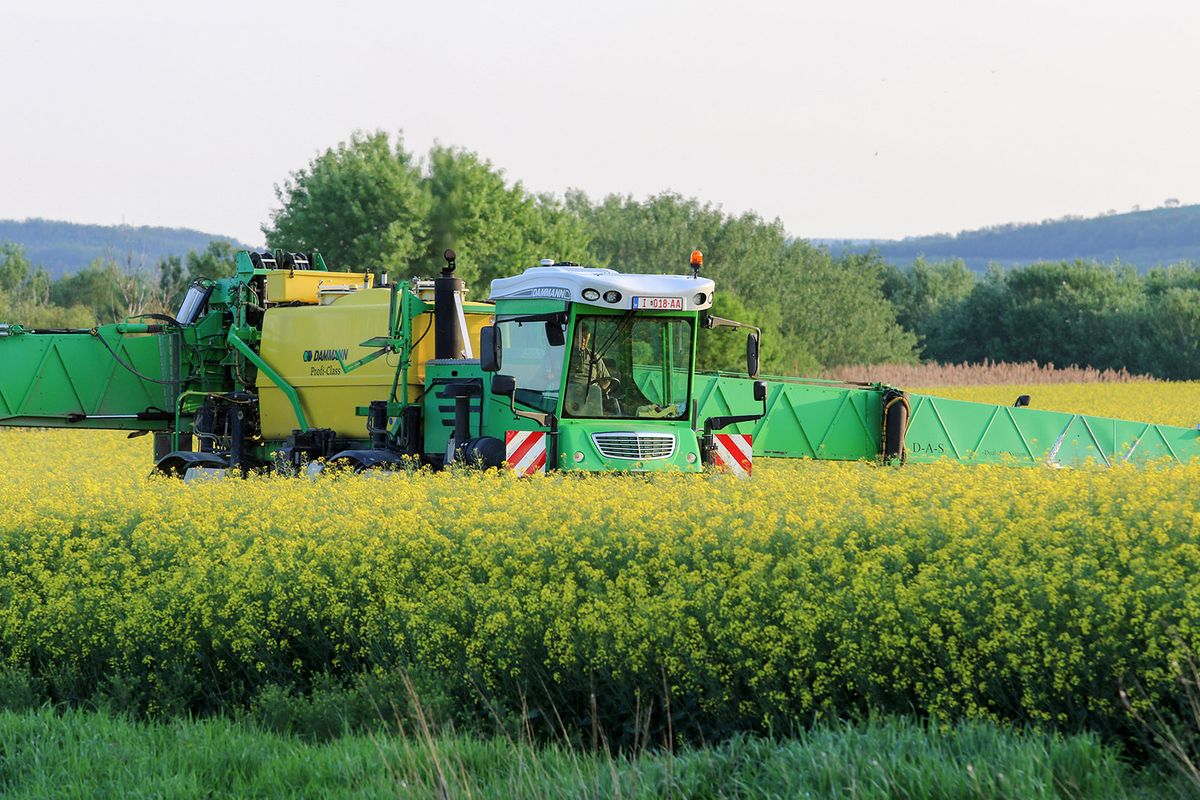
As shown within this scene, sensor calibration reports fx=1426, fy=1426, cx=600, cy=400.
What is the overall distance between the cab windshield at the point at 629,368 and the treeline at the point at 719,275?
33382 millimetres

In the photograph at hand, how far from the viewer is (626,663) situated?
7242 millimetres

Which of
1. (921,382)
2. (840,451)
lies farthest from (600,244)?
(840,451)

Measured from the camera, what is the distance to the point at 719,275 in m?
79.4

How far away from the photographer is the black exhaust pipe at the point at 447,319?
1510cm

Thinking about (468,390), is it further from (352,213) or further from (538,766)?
(352,213)

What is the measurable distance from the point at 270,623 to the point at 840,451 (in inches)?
391

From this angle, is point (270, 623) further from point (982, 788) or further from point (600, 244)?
point (600, 244)

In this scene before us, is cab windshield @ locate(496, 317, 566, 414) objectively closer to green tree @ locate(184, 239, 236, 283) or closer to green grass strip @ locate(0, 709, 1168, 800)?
green grass strip @ locate(0, 709, 1168, 800)

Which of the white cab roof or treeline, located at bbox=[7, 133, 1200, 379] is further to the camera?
treeline, located at bbox=[7, 133, 1200, 379]

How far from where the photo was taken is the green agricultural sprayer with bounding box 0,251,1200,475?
1333 cm

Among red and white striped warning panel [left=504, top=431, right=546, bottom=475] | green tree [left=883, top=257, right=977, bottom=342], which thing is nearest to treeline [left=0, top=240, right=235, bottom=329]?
red and white striped warning panel [left=504, top=431, right=546, bottom=475]

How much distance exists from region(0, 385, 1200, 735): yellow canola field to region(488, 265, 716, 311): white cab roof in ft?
9.59

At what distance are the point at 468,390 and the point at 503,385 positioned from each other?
1294mm

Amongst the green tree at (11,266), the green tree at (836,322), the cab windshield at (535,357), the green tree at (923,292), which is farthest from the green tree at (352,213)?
the green tree at (11,266)
